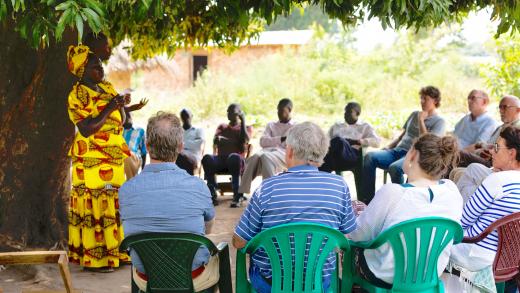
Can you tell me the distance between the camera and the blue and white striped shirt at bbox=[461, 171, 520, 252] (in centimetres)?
407

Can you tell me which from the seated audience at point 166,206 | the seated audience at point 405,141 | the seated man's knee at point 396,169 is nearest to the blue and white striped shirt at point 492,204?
the seated audience at point 166,206

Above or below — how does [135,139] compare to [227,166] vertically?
above

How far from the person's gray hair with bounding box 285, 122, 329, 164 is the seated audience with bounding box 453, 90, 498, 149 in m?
4.33

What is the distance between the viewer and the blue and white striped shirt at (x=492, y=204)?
4.07 meters

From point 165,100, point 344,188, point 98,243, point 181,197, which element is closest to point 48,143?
point 98,243

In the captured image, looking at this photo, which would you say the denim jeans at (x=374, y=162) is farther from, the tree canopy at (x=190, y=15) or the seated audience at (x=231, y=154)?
the tree canopy at (x=190, y=15)

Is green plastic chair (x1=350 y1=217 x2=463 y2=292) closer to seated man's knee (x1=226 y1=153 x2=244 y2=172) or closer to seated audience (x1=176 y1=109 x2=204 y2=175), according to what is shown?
seated man's knee (x1=226 y1=153 x2=244 y2=172)

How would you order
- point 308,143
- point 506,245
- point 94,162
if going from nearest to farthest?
1. point 308,143
2. point 506,245
3. point 94,162

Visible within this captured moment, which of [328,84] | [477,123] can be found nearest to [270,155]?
[477,123]

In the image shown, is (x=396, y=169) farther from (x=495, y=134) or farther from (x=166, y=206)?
(x=166, y=206)

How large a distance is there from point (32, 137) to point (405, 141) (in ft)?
14.1

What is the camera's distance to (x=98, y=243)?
19.2 ft

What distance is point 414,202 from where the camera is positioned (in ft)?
12.3

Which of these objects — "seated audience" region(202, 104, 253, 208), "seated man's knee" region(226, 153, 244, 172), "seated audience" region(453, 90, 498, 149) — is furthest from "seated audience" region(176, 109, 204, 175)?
"seated audience" region(453, 90, 498, 149)
